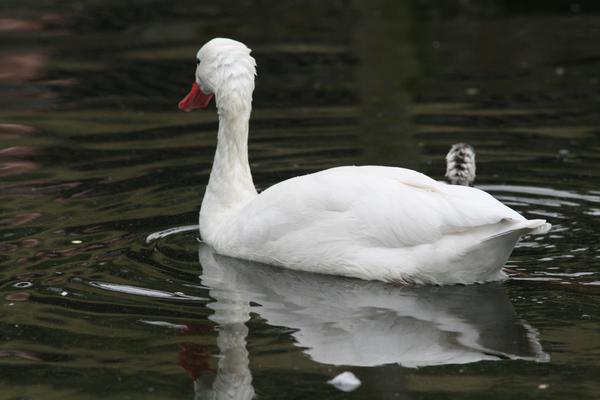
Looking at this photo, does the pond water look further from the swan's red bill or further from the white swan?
the swan's red bill

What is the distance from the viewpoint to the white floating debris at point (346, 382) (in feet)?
23.0

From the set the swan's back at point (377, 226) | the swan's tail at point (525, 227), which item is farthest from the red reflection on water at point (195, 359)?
the swan's tail at point (525, 227)

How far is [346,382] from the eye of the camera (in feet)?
23.2

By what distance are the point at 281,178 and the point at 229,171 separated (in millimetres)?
1990

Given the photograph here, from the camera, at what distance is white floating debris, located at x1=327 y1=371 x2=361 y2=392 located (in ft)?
23.0

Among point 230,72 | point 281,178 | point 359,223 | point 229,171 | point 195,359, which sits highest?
point 230,72

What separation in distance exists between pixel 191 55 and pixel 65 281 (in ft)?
31.9

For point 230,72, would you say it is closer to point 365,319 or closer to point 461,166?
point 461,166

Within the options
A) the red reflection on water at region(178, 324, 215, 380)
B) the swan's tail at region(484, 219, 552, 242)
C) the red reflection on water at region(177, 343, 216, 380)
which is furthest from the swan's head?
the red reflection on water at region(177, 343, 216, 380)

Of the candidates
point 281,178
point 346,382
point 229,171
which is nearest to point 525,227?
point 346,382

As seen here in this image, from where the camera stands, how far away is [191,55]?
1855cm

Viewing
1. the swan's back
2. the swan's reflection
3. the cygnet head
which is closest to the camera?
the swan's reflection

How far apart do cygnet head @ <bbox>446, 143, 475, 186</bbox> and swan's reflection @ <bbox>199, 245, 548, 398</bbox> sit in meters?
2.39

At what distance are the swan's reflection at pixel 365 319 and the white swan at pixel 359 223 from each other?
0.45 feet
